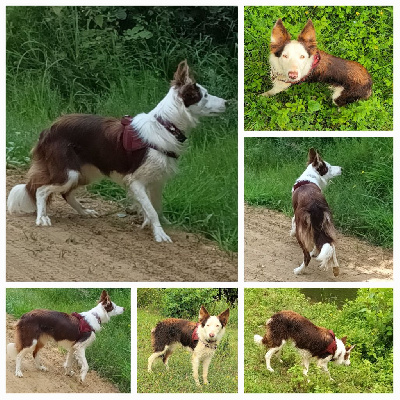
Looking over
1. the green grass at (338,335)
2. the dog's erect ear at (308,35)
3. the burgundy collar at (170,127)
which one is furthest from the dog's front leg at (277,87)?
the green grass at (338,335)

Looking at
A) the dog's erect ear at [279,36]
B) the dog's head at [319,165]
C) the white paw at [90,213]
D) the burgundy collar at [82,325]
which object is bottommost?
the burgundy collar at [82,325]

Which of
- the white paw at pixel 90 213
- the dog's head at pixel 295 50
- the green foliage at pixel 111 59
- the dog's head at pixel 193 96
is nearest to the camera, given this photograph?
the dog's head at pixel 193 96

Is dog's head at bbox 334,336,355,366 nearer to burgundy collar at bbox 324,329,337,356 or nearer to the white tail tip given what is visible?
burgundy collar at bbox 324,329,337,356

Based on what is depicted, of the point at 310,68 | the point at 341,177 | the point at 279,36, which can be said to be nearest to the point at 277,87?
the point at 310,68

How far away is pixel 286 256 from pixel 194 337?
1.21 meters

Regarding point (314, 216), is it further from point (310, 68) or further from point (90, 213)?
point (90, 213)

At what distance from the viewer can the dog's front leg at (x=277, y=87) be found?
7.64 meters

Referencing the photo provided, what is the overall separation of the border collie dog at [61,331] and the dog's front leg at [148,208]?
801 millimetres

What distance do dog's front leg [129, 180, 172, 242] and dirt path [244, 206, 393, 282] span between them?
0.84 metres

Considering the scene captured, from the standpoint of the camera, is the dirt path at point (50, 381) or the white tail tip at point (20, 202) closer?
the dirt path at point (50, 381)

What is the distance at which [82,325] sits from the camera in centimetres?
715

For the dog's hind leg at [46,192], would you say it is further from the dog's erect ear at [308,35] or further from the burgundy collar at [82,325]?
the dog's erect ear at [308,35]

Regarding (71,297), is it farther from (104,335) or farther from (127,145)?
(127,145)

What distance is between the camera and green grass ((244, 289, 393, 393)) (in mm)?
7211
